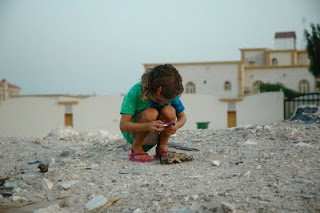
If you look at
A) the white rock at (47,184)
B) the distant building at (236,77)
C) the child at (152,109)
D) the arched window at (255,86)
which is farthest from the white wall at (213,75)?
the white rock at (47,184)

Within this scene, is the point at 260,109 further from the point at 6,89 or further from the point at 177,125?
the point at 6,89

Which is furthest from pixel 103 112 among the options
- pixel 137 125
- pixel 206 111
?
pixel 137 125

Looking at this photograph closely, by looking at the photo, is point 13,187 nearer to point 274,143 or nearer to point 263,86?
point 274,143

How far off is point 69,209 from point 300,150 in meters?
2.30

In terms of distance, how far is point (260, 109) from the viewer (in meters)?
16.7

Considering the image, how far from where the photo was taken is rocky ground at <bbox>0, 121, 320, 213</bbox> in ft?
8.39

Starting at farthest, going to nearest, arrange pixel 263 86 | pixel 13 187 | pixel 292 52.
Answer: pixel 292 52 < pixel 263 86 < pixel 13 187

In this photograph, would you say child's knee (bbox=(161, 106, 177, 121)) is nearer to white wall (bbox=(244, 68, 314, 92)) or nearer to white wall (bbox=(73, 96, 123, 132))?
white wall (bbox=(73, 96, 123, 132))

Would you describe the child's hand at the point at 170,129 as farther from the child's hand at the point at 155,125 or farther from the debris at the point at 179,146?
the debris at the point at 179,146

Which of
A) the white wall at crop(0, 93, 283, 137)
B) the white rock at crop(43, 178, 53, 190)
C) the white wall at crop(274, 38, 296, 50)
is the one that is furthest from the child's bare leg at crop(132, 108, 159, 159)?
the white wall at crop(274, 38, 296, 50)

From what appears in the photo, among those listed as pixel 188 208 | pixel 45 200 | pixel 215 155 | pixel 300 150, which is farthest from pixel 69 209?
pixel 300 150

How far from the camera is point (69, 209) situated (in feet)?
9.00

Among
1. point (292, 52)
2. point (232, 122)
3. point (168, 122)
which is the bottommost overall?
point (232, 122)

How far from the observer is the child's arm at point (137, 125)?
351 centimetres
